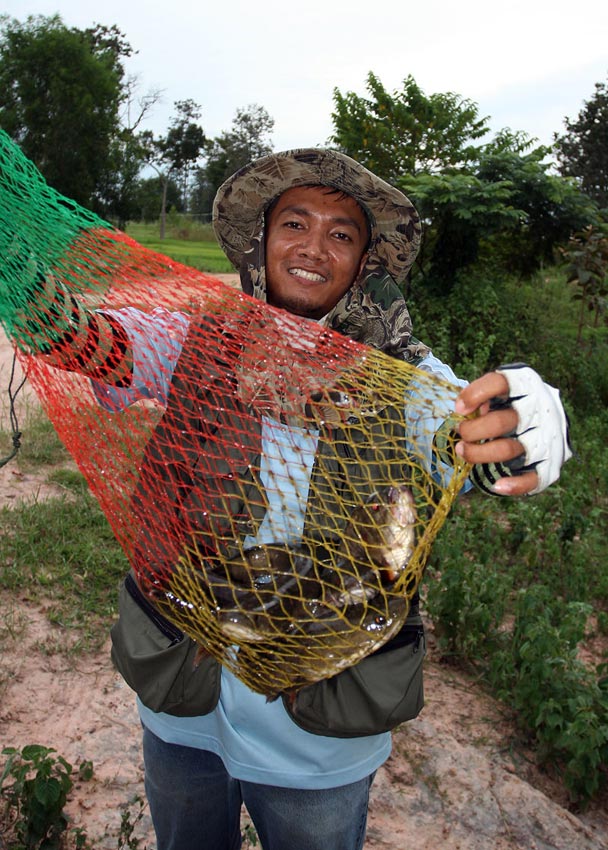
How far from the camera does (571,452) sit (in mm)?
1162

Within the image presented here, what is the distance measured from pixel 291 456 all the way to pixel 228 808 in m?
1.01

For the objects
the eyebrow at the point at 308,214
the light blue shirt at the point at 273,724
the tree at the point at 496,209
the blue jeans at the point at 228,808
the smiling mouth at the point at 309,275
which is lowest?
the blue jeans at the point at 228,808

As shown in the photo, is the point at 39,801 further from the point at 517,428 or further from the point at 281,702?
the point at 517,428

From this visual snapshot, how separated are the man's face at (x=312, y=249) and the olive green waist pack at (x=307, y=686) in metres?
0.81

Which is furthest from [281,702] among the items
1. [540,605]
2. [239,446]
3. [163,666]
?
[540,605]

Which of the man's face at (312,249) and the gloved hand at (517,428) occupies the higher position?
the man's face at (312,249)

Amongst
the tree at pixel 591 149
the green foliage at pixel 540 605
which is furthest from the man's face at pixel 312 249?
the tree at pixel 591 149

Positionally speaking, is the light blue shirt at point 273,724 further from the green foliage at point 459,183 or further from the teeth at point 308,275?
the green foliage at point 459,183

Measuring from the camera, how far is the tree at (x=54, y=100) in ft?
64.0

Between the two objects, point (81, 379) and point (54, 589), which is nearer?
point (81, 379)

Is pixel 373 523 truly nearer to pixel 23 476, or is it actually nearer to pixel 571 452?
pixel 571 452

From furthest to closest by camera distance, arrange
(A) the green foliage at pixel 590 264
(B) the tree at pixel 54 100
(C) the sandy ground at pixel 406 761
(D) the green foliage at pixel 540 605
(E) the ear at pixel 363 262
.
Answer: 1. (B) the tree at pixel 54 100
2. (A) the green foliage at pixel 590 264
3. (D) the green foliage at pixel 540 605
4. (C) the sandy ground at pixel 406 761
5. (E) the ear at pixel 363 262

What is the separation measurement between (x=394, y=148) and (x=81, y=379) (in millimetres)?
10395

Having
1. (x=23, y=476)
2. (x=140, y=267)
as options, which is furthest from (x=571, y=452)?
(x=23, y=476)
